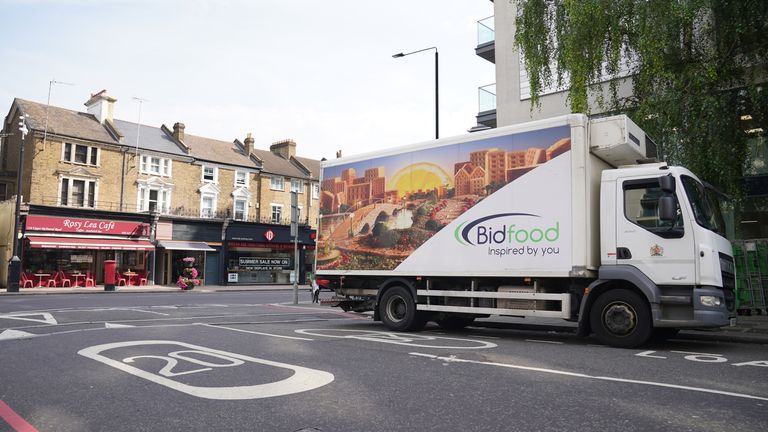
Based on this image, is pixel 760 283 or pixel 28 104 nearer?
pixel 760 283

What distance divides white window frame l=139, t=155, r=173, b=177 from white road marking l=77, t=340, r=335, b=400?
32.1 metres

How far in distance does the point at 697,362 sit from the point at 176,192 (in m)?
37.1

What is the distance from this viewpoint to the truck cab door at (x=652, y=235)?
793cm

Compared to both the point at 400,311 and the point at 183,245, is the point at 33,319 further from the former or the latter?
the point at 183,245

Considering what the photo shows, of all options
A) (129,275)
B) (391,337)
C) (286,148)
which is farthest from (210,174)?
(391,337)

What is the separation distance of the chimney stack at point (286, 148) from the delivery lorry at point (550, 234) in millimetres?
40275

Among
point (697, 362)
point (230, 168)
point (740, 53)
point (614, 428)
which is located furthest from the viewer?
point (230, 168)

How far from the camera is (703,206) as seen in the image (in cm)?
848

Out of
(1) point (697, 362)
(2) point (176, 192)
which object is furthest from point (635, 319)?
(2) point (176, 192)

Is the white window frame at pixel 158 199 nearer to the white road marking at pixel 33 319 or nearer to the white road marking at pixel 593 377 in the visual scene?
the white road marking at pixel 33 319

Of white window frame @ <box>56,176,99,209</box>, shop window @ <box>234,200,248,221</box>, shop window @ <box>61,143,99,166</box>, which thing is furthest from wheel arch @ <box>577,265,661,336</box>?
shop window @ <box>234,200,248,221</box>

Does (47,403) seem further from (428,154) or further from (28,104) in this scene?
(28,104)

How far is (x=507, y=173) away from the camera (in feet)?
30.7

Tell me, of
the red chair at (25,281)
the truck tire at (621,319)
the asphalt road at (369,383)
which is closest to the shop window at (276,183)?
the red chair at (25,281)
